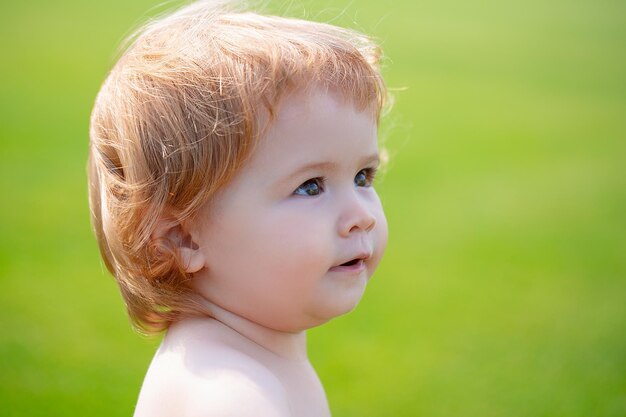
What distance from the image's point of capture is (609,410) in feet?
13.8

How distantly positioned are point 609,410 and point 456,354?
0.92 metres

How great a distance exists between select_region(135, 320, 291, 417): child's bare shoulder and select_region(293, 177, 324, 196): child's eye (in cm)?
41

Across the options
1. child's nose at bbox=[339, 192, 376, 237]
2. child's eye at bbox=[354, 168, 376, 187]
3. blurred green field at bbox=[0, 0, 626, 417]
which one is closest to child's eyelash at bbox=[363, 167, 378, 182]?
child's eye at bbox=[354, 168, 376, 187]

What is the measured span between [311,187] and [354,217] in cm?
13

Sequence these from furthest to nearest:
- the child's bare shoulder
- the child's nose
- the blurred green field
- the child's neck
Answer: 1. the blurred green field
2. the child's neck
3. the child's nose
4. the child's bare shoulder

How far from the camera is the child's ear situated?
2391 mm

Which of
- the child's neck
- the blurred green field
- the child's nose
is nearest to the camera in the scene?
the child's nose

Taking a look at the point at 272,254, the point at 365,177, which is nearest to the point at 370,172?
the point at 365,177

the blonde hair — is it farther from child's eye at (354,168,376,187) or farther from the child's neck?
child's eye at (354,168,376,187)

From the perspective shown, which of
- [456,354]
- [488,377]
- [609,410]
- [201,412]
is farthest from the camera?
[456,354]

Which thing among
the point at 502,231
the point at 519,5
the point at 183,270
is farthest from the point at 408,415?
the point at 519,5

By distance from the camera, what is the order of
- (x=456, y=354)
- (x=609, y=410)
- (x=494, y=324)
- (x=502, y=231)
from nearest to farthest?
(x=609, y=410) → (x=456, y=354) → (x=494, y=324) → (x=502, y=231)

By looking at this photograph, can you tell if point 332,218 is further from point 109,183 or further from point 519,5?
point 519,5

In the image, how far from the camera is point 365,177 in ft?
8.32
